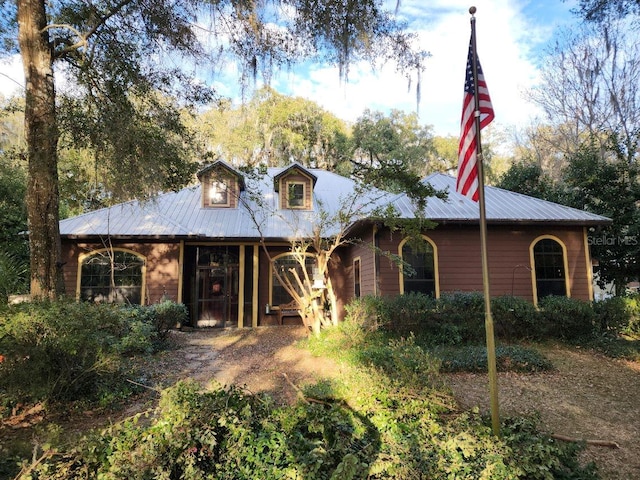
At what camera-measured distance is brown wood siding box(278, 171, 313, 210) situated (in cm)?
1365

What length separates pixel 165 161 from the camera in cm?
661

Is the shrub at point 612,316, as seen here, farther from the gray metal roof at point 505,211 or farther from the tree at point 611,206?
the tree at point 611,206

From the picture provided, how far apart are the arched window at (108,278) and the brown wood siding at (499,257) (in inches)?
286

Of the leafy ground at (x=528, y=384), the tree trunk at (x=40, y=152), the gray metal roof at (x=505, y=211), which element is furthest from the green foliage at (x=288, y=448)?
the gray metal roof at (x=505, y=211)

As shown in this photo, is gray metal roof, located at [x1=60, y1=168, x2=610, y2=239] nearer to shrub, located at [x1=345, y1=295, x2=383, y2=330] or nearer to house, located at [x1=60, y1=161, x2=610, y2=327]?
house, located at [x1=60, y1=161, x2=610, y2=327]

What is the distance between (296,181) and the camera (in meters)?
13.8

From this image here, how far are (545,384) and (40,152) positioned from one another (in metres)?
8.10

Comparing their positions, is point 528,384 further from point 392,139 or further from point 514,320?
point 392,139

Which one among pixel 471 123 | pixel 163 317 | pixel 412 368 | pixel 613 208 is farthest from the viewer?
pixel 613 208

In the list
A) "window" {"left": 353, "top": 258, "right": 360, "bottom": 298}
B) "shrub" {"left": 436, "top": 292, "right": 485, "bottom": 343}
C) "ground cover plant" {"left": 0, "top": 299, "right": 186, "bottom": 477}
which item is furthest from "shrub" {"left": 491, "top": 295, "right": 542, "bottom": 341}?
"ground cover plant" {"left": 0, "top": 299, "right": 186, "bottom": 477}

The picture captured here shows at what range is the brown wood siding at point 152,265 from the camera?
11.2 meters

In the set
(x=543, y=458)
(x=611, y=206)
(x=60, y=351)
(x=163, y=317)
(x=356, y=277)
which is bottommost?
(x=543, y=458)

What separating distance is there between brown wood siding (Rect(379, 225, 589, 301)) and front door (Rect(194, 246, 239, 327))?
5.43 metres

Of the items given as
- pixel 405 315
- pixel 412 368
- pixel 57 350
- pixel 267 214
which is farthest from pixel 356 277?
pixel 57 350
